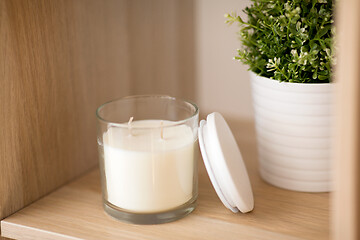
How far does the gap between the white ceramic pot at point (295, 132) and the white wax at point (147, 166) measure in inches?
4.6

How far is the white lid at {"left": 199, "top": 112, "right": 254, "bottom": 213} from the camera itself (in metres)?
0.58

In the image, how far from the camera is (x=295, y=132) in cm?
63

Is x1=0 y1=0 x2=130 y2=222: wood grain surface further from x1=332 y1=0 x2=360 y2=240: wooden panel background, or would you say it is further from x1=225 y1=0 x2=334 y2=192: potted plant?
x1=332 y1=0 x2=360 y2=240: wooden panel background

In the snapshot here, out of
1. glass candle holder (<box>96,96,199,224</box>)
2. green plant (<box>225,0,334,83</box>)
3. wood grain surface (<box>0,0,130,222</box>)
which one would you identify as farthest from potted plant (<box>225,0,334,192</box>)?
wood grain surface (<box>0,0,130,222</box>)

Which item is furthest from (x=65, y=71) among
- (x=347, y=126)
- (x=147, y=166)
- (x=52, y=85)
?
(x=347, y=126)

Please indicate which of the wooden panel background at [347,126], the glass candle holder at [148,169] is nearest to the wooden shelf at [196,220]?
the glass candle holder at [148,169]

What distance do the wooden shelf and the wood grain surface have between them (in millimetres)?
30

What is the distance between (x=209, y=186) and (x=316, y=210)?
144 millimetres

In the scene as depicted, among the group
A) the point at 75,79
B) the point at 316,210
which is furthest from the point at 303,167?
the point at 75,79

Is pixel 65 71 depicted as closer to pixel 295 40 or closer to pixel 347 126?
pixel 295 40

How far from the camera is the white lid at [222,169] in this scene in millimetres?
577

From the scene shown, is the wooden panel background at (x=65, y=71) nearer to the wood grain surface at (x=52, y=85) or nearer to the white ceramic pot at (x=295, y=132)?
the wood grain surface at (x=52, y=85)

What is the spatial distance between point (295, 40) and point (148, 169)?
0.74 ft

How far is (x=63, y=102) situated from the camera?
669mm
